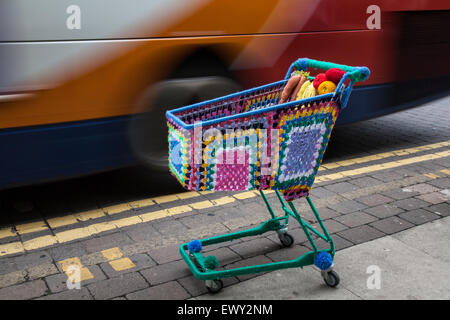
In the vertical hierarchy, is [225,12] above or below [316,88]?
above

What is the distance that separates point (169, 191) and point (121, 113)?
923 millimetres

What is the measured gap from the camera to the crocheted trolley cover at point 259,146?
2920 mm

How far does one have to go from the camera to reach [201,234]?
4094 millimetres

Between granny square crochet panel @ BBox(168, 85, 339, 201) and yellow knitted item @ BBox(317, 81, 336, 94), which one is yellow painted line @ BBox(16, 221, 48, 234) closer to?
granny square crochet panel @ BBox(168, 85, 339, 201)

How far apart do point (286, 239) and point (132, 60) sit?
75.7 inches

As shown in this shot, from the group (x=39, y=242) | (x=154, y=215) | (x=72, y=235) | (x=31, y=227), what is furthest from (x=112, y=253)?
(x=31, y=227)

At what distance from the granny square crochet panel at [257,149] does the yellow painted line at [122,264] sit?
0.87m

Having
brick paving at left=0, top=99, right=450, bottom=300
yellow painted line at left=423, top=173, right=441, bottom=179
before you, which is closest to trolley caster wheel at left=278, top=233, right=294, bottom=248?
brick paving at left=0, top=99, right=450, bottom=300

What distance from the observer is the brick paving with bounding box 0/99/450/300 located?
335 centimetres

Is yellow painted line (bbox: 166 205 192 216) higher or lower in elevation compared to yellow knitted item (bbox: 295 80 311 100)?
lower

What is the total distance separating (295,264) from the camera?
3.28 m

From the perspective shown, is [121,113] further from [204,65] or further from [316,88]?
[316,88]

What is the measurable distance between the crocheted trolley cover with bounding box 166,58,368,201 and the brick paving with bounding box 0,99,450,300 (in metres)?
0.75
